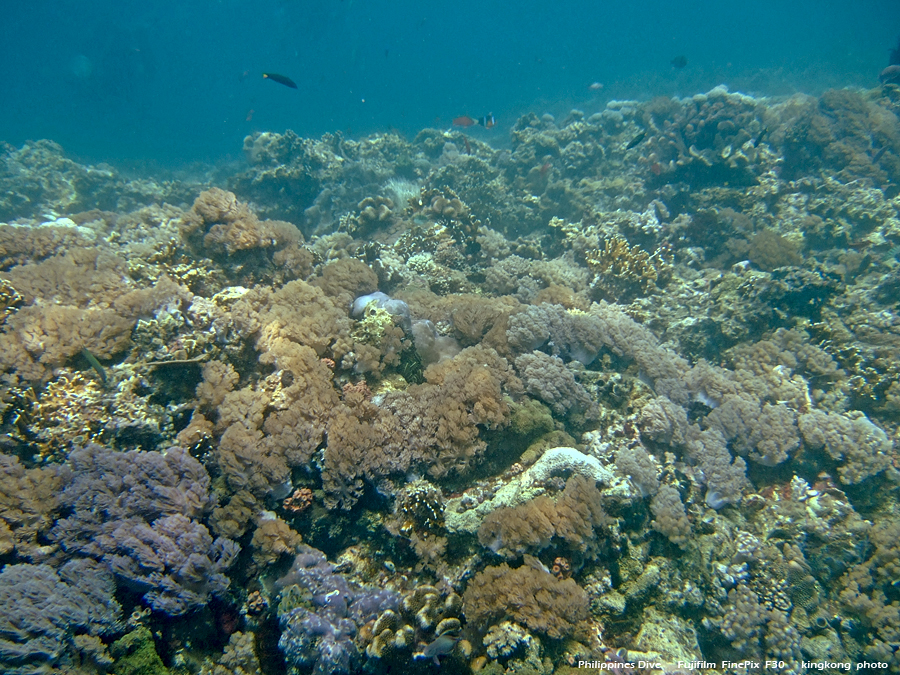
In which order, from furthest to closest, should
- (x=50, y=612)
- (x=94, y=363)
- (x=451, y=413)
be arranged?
(x=451, y=413) → (x=94, y=363) → (x=50, y=612)

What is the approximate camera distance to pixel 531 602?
3.37 meters

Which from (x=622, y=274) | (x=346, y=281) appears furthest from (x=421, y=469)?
(x=622, y=274)

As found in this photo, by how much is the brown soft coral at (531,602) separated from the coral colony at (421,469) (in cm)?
2

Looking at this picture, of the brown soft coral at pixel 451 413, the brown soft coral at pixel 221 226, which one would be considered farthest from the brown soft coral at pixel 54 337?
the brown soft coral at pixel 451 413

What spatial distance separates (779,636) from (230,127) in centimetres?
8725

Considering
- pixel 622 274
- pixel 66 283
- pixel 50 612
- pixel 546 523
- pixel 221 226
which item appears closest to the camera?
pixel 50 612

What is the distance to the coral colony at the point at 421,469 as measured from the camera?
336 centimetres

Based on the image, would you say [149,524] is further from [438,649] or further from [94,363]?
[438,649]

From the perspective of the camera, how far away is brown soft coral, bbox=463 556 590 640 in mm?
3328

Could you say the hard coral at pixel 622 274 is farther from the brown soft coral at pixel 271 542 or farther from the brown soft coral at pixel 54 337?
the brown soft coral at pixel 54 337

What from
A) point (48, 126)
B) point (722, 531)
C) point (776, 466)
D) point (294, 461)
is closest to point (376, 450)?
point (294, 461)

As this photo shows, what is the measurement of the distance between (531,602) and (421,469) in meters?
1.67

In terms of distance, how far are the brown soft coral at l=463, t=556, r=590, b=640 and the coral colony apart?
2cm

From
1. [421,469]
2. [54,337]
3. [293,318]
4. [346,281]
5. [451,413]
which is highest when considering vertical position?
[346,281]
